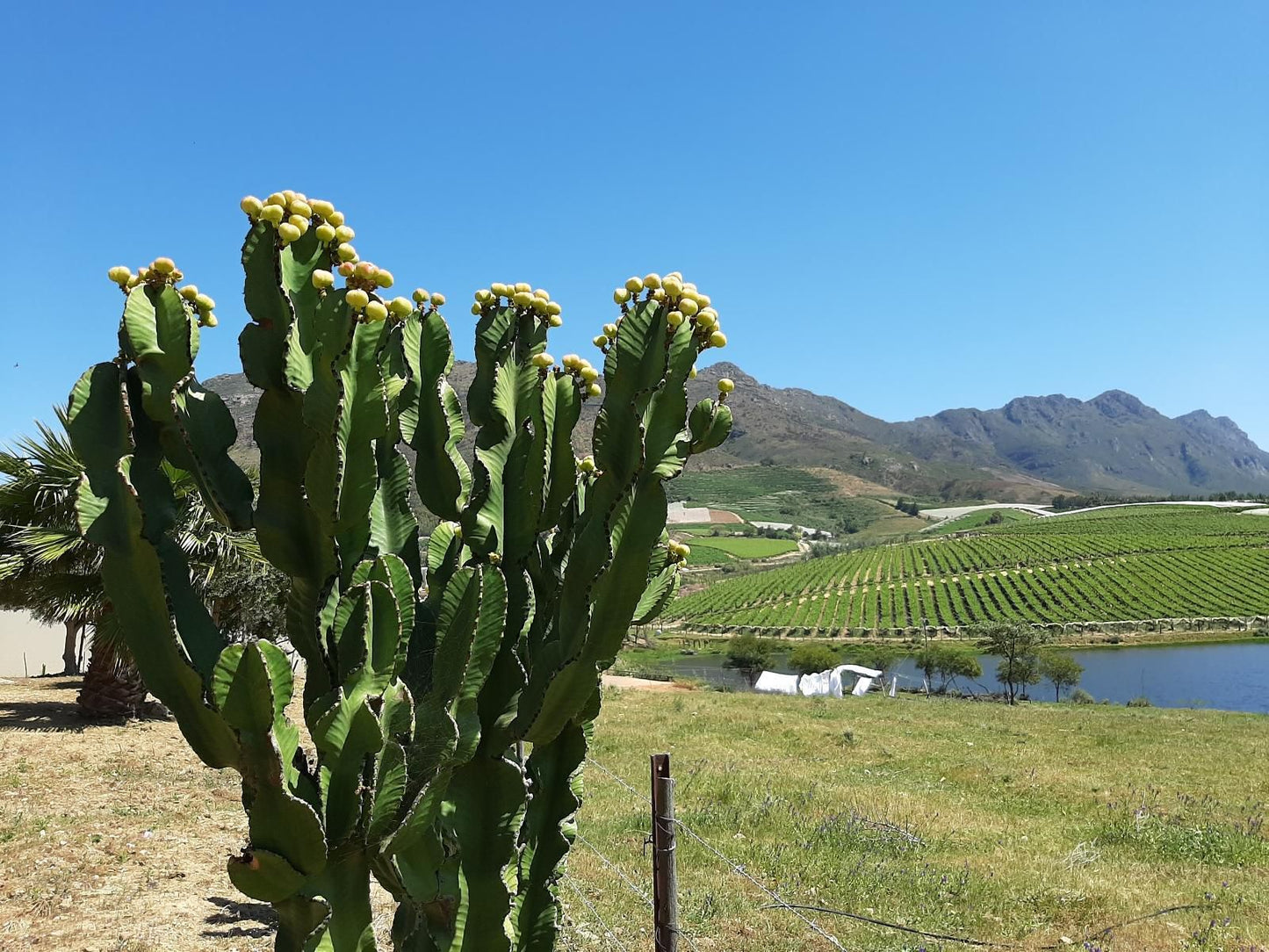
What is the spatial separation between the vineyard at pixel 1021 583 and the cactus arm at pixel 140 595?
71.7 m

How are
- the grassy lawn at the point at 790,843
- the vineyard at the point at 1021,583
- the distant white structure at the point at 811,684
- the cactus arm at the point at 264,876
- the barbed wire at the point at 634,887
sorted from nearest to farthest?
the cactus arm at the point at 264,876, the barbed wire at the point at 634,887, the grassy lawn at the point at 790,843, the distant white structure at the point at 811,684, the vineyard at the point at 1021,583

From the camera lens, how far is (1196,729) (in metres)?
18.0

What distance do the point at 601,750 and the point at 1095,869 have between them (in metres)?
7.40

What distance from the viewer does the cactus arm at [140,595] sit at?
2289mm

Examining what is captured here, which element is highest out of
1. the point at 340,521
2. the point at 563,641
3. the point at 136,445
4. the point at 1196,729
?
the point at 136,445

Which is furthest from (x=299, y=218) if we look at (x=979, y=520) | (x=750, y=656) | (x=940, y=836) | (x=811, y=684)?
(x=979, y=520)

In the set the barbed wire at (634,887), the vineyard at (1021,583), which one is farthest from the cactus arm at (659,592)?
the vineyard at (1021,583)

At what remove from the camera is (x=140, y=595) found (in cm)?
231

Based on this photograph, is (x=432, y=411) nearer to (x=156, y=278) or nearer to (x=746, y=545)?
(x=156, y=278)

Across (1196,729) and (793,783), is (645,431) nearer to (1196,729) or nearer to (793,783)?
(793,783)

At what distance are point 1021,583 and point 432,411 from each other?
9017 cm

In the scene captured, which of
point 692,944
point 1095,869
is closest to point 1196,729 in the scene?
point 1095,869

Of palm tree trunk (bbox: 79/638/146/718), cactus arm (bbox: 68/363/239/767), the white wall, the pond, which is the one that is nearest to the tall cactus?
cactus arm (bbox: 68/363/239/767)

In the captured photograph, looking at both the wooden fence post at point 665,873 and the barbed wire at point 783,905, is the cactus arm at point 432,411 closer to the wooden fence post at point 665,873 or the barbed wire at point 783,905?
the wooden fence post at point 665,873
